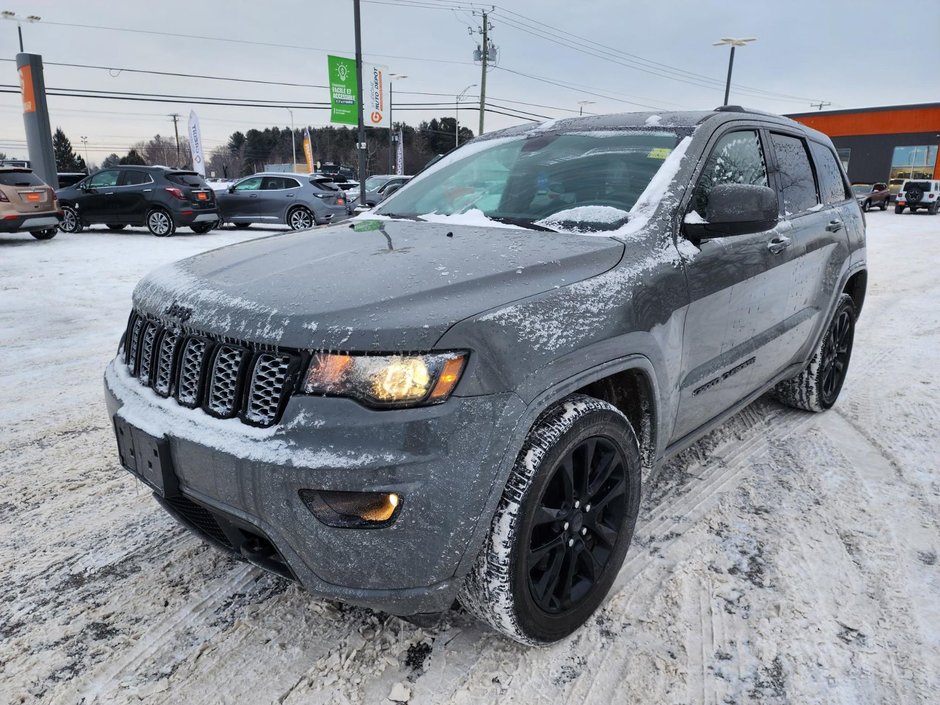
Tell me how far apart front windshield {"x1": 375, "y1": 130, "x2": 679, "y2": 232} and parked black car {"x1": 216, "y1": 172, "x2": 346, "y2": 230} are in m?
12.9

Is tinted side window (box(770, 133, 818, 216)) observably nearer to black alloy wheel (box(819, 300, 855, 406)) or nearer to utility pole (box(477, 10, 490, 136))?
black alloy wheel (box(819, 300, 855, 406))

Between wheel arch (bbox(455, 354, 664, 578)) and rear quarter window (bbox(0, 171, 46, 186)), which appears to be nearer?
wheel arch (bbox(455, 354, 664, 578))

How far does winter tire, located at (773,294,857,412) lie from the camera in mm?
4066

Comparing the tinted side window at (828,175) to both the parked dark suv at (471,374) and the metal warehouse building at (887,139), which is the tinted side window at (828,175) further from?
the metal warehouse building at (887,139)

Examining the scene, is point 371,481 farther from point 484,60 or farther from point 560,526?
Answer: point 484,60

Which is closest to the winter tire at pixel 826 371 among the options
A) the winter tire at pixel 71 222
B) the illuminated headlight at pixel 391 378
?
the illuminated headlight at pixel 391 378

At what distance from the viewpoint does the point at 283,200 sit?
52.7 feet

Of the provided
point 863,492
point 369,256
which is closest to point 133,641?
point 369,256

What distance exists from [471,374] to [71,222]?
1630 cm

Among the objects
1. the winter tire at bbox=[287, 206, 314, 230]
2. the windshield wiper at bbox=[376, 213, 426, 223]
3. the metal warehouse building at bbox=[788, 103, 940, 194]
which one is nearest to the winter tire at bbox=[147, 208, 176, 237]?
the winter tire at bbox=[287, 206, 314, 230]

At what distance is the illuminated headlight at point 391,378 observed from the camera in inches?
67.0

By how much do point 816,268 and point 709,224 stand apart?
143 centimetres

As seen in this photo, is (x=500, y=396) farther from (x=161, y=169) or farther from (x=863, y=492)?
(x=161, y=169)

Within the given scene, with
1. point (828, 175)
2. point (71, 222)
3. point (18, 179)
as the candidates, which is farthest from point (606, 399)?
point (71, 222)
